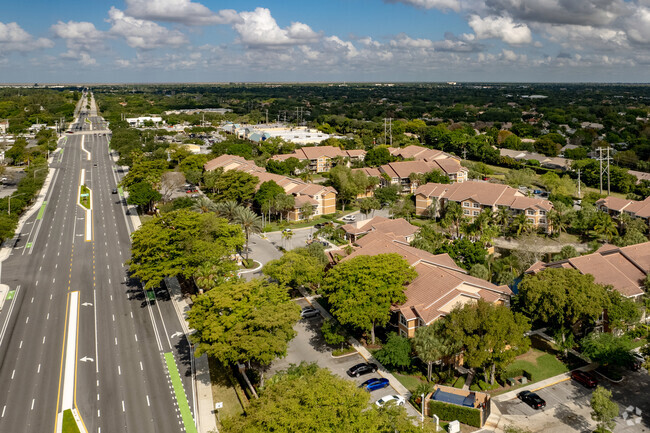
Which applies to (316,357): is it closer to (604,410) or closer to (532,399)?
(532,399)

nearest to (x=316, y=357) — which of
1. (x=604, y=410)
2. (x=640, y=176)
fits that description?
(x=604, y=410)

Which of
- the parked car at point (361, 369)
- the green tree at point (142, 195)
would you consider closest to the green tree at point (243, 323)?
the parked car at point (361, 369)

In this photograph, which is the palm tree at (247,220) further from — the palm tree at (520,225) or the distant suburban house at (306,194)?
the palm tree at (520,225)

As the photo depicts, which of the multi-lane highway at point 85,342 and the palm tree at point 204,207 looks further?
the palm tree at point 204,207

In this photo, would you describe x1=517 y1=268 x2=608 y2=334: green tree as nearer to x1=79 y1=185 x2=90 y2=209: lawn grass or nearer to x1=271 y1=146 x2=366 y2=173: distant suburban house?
x1=271 y1=146 x2=366 y2=173: distant suburban house

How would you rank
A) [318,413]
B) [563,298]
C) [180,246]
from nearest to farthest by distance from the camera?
[318,413]
[563,298]
[180,246]

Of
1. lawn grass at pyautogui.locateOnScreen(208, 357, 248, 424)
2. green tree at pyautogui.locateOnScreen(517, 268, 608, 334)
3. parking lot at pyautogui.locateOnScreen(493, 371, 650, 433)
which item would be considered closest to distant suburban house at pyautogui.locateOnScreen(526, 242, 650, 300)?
green tree at pyautogui.locateOnScreen(517, 268, 608, 334)
